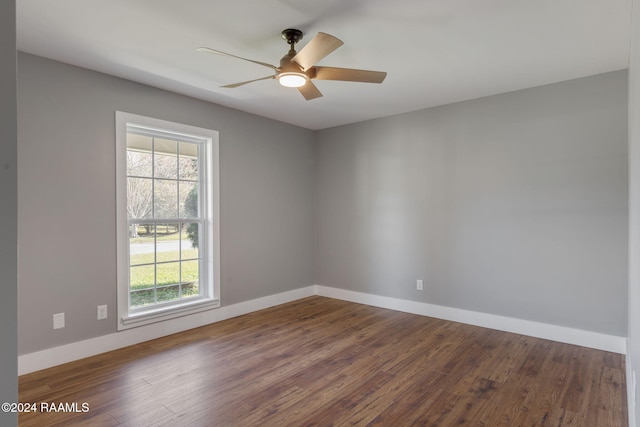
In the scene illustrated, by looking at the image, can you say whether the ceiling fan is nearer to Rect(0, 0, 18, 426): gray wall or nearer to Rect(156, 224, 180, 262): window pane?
Rect(0, 0, 18, 426): gray wall

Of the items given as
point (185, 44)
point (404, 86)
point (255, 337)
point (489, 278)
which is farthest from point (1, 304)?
point (489, 278)

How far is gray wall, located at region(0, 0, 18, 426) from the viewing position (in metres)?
0.88

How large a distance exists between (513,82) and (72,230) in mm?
4300

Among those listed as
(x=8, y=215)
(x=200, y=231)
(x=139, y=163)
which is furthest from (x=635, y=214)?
(x=139, y=163)

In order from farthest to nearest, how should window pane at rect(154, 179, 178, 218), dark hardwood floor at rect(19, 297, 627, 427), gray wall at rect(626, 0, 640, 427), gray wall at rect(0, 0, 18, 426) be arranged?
→ window pane at rect(154, 179, 178, 218), dark hardwood floor at rect(19, 297, 627, 427), gray wall at rect(626, 0, 640, 427), gray wall at rect(0, 0, 18, 426)

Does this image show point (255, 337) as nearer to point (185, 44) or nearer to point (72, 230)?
point (72, 230)

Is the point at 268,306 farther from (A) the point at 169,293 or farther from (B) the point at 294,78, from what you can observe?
(B) the point at 294,78

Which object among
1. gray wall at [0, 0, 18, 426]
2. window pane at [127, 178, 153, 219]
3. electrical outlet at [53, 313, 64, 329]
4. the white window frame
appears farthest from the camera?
window pane at [127, 178, 153, 219]

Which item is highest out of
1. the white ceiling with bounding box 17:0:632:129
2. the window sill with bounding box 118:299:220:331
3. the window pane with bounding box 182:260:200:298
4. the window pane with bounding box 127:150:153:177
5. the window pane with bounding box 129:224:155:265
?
the white ceiling with bounding box 17:0:632:129

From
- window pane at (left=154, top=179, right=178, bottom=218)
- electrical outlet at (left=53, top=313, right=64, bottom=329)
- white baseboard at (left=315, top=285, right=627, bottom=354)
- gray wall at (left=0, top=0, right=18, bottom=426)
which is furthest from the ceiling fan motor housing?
white baseboard at (left=315, top=285, right=627, bottom=354)

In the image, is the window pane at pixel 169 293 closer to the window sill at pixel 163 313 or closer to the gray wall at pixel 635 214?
the window sill at pixel 163 313

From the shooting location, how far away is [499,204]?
374 cm

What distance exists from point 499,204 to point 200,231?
11.0 ft

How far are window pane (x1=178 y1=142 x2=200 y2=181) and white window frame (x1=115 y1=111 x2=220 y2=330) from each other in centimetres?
8
